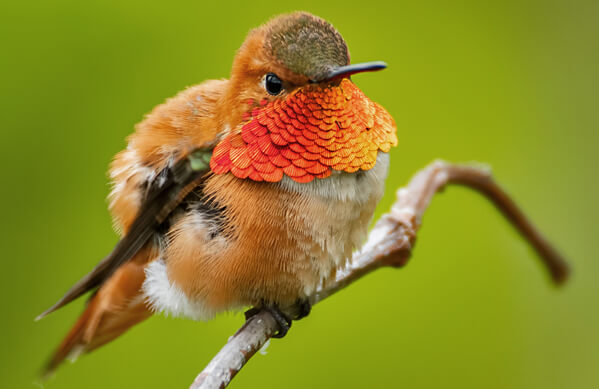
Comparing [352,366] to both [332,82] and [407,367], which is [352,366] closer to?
[407,367]

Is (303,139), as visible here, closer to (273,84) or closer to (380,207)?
(273,84)

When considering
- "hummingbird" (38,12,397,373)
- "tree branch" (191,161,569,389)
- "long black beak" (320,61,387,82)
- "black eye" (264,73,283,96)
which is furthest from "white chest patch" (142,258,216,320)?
"long black beak" (320,61,387,82)

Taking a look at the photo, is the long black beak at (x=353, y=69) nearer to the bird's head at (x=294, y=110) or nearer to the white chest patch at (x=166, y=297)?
the bird's head at (x=294, y=110)

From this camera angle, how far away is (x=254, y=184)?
2303 mm

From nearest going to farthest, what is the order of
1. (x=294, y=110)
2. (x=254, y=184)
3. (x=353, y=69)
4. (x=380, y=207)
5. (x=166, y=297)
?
(x=353, y=69)
(x=294, y=110)
(x=254, y=184)
(x=166, y=297)
(x=380, y=207)

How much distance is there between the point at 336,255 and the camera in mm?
2400

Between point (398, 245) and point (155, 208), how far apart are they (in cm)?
90

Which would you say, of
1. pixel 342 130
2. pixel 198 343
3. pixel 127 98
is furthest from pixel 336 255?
pixel 127 98

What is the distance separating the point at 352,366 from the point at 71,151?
1741 mm

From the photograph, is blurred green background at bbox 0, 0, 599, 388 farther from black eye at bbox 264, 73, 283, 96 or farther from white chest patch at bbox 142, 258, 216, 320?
black eye at bbox 264, 73, 283, 96

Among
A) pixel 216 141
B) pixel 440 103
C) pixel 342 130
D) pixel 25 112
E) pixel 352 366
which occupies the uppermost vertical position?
pixel 440 103

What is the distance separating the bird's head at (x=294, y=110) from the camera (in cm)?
213

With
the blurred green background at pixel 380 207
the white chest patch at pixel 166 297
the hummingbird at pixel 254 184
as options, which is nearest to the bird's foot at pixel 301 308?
the hummingbird at pixel 254 184

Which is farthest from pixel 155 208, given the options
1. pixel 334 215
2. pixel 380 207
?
pixel 380 207
